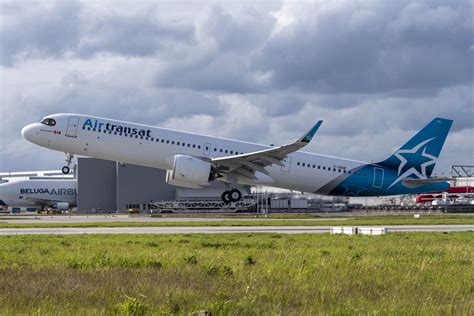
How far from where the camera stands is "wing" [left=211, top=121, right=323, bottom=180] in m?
45.5

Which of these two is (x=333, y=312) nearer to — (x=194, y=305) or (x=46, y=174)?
(x=194, y=305)

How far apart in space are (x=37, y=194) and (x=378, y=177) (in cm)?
6997

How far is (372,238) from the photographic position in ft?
104

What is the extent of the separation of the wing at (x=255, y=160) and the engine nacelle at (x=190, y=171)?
36.6 inches

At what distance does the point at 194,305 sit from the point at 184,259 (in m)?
7.95

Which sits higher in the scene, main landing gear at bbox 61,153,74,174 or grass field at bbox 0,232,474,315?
main landing gear at bbox 61,153,74,174

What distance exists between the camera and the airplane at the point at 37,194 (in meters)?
111

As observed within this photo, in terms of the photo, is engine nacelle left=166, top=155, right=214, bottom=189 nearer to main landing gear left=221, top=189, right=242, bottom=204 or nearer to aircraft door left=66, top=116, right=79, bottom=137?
main landing gear left=221, top=189, right=242, bottom=204

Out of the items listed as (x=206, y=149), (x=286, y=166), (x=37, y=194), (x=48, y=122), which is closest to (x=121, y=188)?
(x=37, y=194)

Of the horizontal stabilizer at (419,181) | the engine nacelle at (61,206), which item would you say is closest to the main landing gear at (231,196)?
the horizontal stabilizer at (419,181)

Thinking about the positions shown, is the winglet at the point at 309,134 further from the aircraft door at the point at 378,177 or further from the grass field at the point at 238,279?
the grass field at the point at 238,279

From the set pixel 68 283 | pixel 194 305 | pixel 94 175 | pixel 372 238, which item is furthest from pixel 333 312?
pixel 94 175

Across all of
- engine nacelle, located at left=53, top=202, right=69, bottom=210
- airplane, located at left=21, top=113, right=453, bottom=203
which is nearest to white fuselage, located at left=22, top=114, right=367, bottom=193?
airplane, located at left=21, top=113, right=453, bottom=203

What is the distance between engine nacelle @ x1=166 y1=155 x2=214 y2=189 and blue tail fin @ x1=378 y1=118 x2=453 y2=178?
13.7 metres
